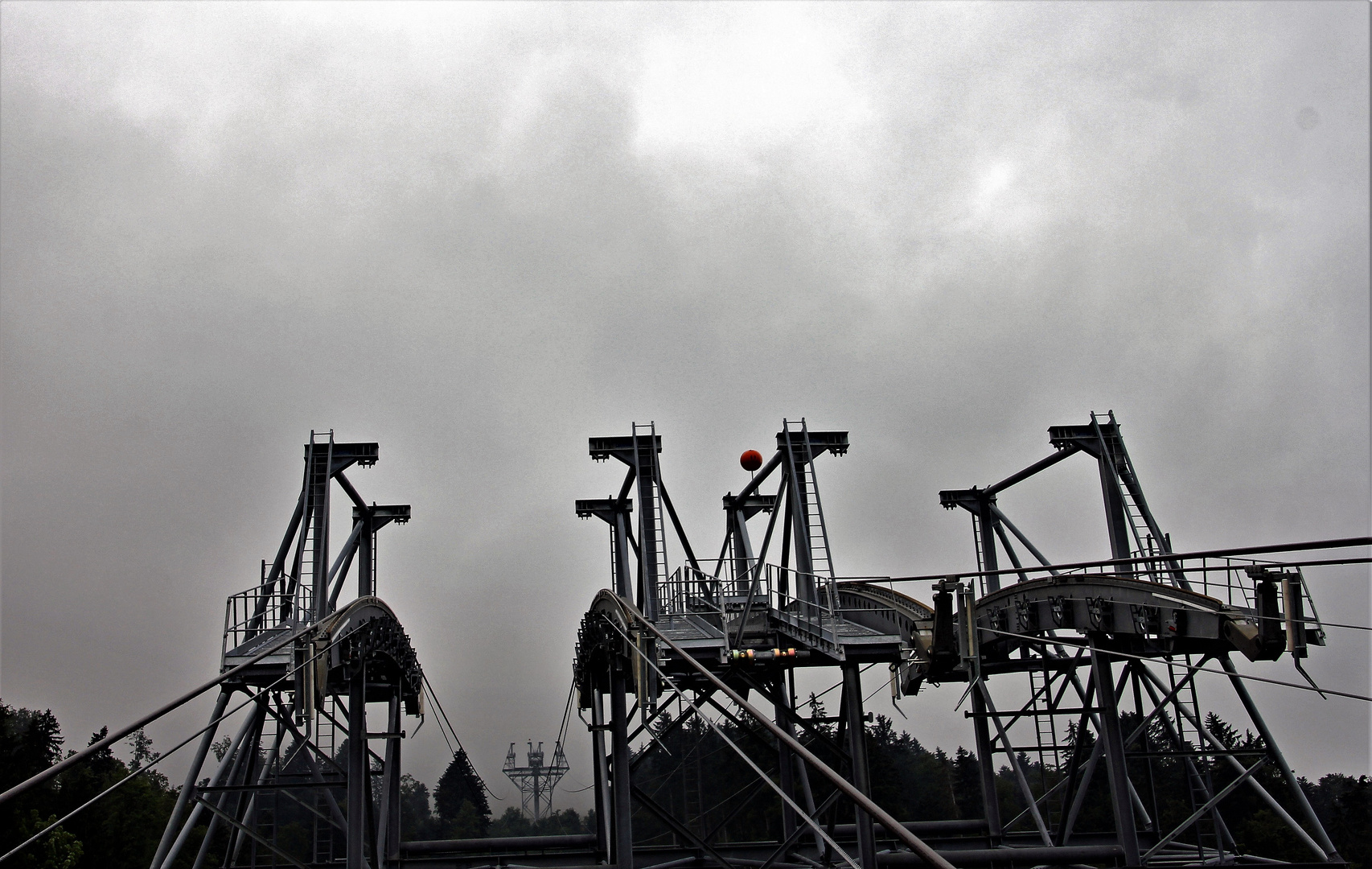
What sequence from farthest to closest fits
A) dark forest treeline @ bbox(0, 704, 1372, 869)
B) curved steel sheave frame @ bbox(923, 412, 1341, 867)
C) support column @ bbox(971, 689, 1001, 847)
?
dark forest treeline @ bbox(0, 704, 1372, 869) < support column @ bbox(971, 689, 1001, 847) < curved steel sheave frame @ bbox(923, 412, 1341, 867)

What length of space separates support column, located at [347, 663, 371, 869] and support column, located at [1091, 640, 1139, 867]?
14.3 meters

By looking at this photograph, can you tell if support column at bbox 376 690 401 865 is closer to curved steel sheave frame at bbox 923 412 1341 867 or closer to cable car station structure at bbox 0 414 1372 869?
cable car station structure at bbox 0 414 1372 869

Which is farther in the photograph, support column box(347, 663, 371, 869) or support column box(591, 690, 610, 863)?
support column box(591, 690, 610, 863)

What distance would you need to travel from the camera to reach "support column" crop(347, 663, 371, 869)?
20156mm

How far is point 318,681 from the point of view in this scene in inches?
728

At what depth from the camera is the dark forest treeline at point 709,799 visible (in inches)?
A: 1810

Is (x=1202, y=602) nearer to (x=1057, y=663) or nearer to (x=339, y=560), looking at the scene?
(x=1057, y=663)

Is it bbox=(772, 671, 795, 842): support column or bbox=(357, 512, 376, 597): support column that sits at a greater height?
bbox=(357, 512, 376, 597): support column

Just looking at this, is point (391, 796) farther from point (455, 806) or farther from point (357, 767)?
point (455, 806)

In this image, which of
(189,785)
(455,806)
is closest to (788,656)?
(189,785)

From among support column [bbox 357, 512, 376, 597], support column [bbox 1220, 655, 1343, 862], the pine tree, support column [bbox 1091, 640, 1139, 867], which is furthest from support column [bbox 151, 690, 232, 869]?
the pine tree

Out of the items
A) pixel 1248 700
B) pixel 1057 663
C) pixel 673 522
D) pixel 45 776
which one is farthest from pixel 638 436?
pixel 45 776

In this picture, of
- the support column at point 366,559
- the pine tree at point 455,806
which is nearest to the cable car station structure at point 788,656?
the support column at point 366,559

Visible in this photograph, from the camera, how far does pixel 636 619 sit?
2020 centimetres
